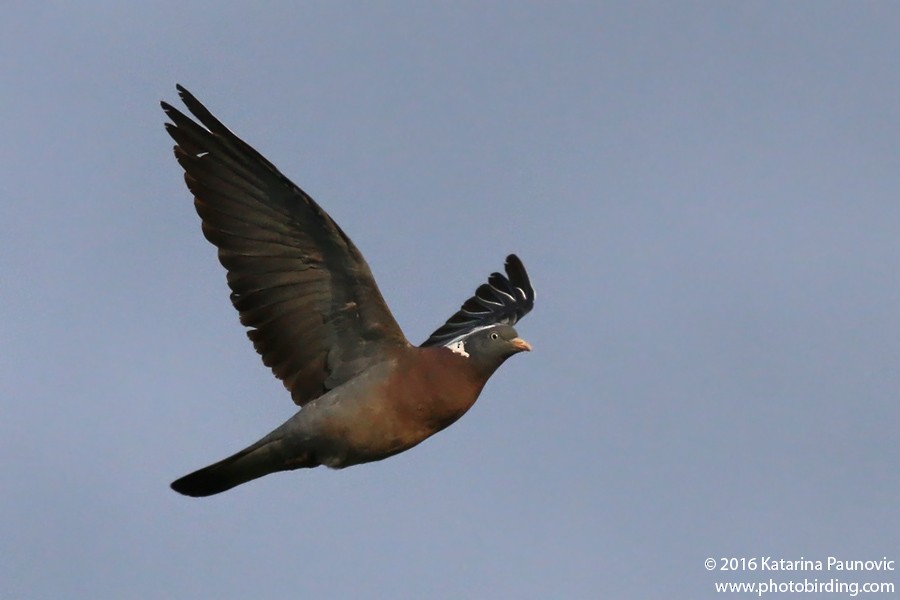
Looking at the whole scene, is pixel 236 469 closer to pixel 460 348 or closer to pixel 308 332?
pixel 308 332

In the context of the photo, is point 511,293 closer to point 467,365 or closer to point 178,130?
point 467,365

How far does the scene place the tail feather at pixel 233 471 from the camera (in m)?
12.5

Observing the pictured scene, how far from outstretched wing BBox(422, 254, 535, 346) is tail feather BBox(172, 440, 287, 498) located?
331 centimetres

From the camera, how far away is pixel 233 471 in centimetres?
1263

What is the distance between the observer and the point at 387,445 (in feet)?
41.7

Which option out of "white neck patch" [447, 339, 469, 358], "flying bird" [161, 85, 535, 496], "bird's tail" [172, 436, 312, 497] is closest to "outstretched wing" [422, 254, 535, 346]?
"white neck patch" [447, 339, 469, 358]

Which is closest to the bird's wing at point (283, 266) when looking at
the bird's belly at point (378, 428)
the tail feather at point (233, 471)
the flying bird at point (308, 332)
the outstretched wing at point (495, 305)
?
the flying bird at point (308, 332)

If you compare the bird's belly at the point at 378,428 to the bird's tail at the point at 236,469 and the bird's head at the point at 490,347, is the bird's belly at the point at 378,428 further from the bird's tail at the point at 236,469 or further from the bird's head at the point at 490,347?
the bird's head at the point at 490,347

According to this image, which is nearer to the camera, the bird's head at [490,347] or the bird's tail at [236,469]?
the bird's tail at [236,469]

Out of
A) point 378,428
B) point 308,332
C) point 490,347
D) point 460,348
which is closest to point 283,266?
point 308,332

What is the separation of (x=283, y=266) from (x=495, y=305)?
4.39 m

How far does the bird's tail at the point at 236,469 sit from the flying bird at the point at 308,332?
0.01 metres

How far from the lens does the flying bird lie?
12398mm

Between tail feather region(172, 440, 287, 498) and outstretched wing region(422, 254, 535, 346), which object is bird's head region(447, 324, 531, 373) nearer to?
tail feather region(172, 440, 287, 498)
